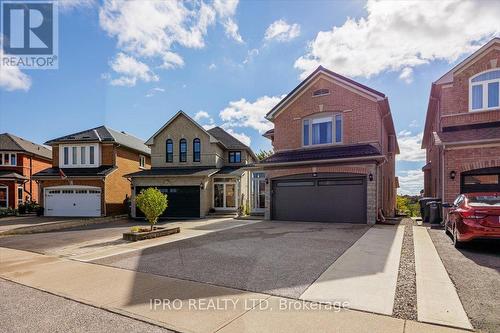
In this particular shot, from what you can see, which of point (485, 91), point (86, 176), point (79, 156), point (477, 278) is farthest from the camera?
point (79, 156)

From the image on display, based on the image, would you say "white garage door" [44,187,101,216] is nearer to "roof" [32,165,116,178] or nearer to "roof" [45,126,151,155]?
"roof" [32,165,116,178]

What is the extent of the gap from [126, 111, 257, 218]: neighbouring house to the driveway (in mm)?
15207

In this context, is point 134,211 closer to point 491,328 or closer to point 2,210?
point 2,210

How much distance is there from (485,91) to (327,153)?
7615mm

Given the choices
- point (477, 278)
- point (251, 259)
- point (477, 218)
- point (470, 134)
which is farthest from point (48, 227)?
point (470, 134)

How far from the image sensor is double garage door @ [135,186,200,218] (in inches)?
848

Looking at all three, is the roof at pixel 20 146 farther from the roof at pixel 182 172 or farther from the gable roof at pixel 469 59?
the gable roof at pixel 469 59

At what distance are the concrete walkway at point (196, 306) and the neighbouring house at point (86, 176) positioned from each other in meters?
17.5

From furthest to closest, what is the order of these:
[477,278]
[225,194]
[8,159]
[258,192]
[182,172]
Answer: [8,159] → [225,194] → [182,172] → [258,192] → [477,278]

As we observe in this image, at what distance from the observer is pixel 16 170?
29062 millimetres

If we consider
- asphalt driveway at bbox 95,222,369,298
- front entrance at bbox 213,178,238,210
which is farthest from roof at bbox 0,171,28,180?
asphalt driveway at bbox 95,222,369,298

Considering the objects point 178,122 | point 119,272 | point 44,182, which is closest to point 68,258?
point 119,272

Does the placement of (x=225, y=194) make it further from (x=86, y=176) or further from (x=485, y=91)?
(x=485, y=91)

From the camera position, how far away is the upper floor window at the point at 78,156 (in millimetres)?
24875
